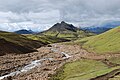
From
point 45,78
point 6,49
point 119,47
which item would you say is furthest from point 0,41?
point 45,78

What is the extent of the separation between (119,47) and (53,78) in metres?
79.9

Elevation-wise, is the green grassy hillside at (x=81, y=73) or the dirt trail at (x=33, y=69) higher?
the green grassy hillside at (x=81, y=73)

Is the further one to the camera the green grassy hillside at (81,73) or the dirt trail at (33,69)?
the dirt trail at (33,69)

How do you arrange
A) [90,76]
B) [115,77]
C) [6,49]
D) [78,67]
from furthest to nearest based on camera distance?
[6,49], [78,67], [90,76], [115,77]

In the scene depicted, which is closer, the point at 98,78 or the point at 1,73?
the point at 98,78

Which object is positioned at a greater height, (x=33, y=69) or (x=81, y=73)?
(x=81, y=73)

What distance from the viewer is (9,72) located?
83125 mm

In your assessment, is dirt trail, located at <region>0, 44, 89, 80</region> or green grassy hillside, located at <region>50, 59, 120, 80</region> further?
dirt trail, located at <region>0, 44, 89, 80</region>

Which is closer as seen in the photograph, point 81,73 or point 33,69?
point 81,73

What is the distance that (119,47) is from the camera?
134375 millimetres

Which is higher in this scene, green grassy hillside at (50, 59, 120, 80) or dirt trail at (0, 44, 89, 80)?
green grassy hillside at (50, 59, 120, 80)

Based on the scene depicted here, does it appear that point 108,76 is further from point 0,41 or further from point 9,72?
point 0,41

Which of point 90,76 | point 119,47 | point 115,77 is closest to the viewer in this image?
point 115,77

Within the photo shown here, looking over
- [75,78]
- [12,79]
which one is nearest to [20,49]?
[12,79]
